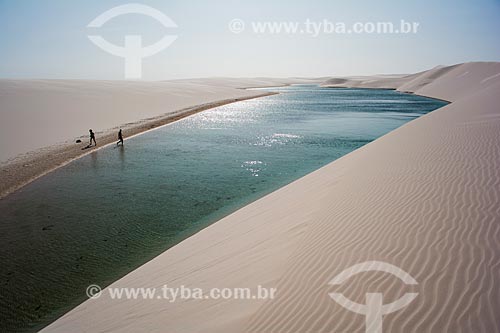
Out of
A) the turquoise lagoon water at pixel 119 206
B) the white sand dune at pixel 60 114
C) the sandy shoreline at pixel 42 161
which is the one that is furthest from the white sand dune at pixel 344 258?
the white sand dune at pixel 60 114

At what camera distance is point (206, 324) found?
14.0 feet

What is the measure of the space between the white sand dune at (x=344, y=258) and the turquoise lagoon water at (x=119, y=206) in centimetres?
97

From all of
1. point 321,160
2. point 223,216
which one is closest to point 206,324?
point 223,216

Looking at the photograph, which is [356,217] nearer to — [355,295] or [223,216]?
[355,295]

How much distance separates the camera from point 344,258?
4.73 metres

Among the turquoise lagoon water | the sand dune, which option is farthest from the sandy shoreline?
the turquoise lagoon water

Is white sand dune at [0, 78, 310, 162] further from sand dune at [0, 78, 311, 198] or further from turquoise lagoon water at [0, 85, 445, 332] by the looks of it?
turquoise lagoon water at [0, 85, 445, 332]

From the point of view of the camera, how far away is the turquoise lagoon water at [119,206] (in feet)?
20.5

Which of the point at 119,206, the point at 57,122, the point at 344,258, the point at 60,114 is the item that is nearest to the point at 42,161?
the point at 119,206

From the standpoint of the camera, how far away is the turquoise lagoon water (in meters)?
6.26

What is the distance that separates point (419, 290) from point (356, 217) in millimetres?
2493

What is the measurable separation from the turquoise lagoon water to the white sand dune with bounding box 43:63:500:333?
3.19 ft

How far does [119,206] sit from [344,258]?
7.90 meters

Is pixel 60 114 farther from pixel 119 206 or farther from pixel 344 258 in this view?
pixel 344 258
